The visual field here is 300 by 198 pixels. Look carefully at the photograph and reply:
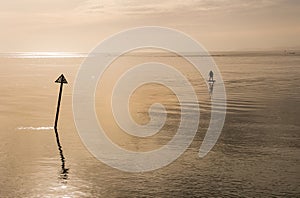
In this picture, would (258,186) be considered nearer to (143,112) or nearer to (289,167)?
(289,167)

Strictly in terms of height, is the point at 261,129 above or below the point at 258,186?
above

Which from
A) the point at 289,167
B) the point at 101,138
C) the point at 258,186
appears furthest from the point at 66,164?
the point at 289,167

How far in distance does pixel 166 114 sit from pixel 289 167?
17.7 m

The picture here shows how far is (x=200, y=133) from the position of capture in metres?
30.8

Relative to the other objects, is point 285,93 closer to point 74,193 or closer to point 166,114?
point 166,114

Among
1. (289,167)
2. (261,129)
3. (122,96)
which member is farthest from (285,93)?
(289,167)

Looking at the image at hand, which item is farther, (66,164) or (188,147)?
(188,147)

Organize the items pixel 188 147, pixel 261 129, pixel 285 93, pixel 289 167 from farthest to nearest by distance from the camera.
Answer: pixel 285 93 → pixel 261 129 → pixel 188 147 → pixel 289 167

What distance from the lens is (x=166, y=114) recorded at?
3906cm

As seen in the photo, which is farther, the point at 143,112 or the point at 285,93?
the point at 285,93

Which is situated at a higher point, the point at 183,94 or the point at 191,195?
the point at 183,94

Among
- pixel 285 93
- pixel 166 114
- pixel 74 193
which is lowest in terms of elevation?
pixel 74 193

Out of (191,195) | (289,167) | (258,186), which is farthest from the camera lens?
(289,167)

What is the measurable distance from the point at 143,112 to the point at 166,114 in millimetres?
2616
